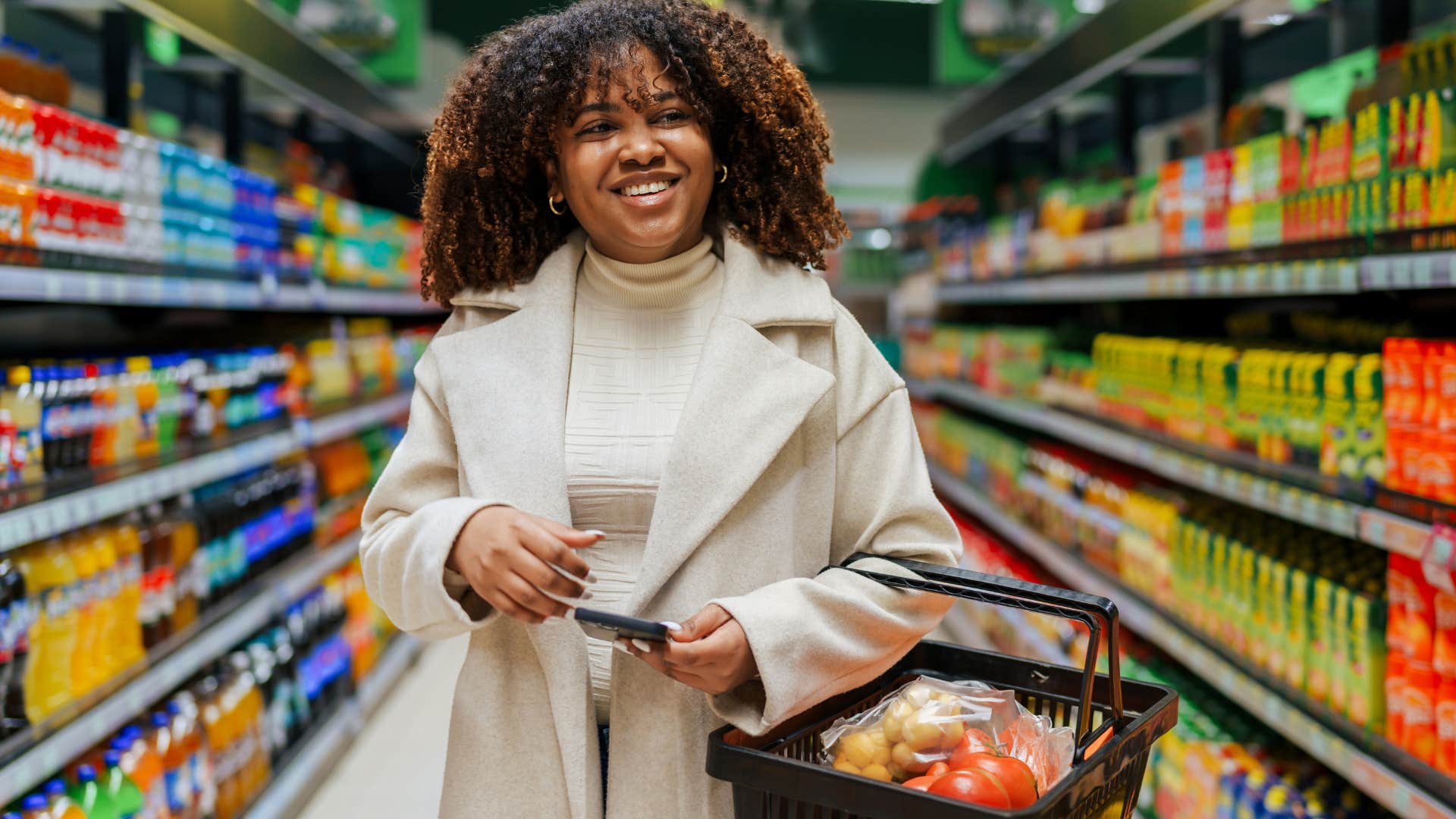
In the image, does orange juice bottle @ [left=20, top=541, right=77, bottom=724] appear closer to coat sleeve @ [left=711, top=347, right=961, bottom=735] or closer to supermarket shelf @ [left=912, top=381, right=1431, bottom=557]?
coat sleeve @ [left=711, top=347, right=961, bottom=735]

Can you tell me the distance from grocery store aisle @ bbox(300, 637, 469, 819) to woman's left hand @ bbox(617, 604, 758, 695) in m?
2.21

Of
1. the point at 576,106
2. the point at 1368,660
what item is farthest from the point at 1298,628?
the point at 576,106

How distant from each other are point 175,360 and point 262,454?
387 millimetres

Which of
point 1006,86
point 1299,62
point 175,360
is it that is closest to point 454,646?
point 175,360

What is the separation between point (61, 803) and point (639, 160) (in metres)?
1.85

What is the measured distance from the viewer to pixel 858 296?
350 inches

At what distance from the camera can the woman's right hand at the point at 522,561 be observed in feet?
3.95

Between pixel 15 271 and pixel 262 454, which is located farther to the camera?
pixel 262 454

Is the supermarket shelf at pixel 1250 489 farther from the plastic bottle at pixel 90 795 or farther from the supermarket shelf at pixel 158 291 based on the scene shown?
the plastic bottle at pixel 90 795

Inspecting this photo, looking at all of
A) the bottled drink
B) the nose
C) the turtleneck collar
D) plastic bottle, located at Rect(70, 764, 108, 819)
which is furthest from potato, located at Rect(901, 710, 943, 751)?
plastic bottle, located at Rect(70, 764, 108, 819)

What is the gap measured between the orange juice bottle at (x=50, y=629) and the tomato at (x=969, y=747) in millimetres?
1904

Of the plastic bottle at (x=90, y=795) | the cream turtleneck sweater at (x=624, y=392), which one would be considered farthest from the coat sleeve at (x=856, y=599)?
the plastic bottle at (x=90, y=795)

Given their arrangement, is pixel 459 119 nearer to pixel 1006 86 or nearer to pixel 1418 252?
pixel 1418 252

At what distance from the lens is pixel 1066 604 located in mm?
1151
